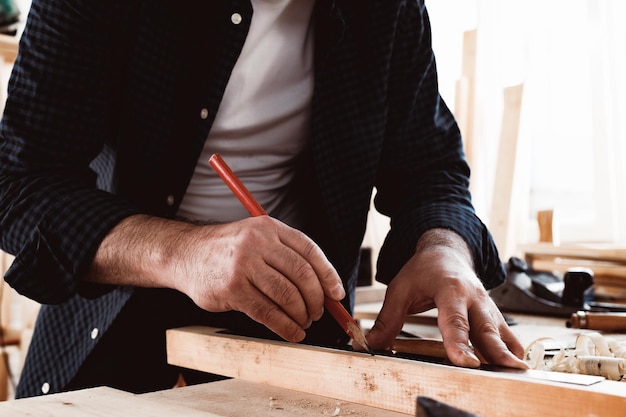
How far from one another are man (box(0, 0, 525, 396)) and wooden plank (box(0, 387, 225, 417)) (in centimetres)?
17

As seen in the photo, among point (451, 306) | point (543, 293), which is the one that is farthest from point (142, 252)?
point (543, 293)

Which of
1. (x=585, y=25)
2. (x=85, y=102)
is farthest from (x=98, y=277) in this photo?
(x=585, y=25)

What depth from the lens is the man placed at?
86 cm

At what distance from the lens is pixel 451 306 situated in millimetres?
893

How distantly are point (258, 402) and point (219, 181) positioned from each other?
53 cm

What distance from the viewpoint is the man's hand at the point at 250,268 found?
79 cm

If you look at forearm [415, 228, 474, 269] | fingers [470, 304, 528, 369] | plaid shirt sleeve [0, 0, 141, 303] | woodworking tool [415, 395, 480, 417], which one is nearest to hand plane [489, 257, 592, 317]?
forearm [415, 228, 474, 269]

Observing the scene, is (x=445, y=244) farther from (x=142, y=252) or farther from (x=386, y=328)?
(x=142, y=252)

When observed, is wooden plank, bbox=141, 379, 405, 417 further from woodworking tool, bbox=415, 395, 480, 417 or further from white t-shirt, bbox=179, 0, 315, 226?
white t-shirt, bbox=179, 0, 315, 226

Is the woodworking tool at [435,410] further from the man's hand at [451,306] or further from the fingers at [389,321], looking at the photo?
the fingers at [389,321]

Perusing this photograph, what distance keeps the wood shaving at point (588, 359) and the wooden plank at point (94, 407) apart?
0.47 m

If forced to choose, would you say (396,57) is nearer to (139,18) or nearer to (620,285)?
(139,18)

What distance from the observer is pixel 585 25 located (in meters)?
2.89

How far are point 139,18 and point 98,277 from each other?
16.8 inches
